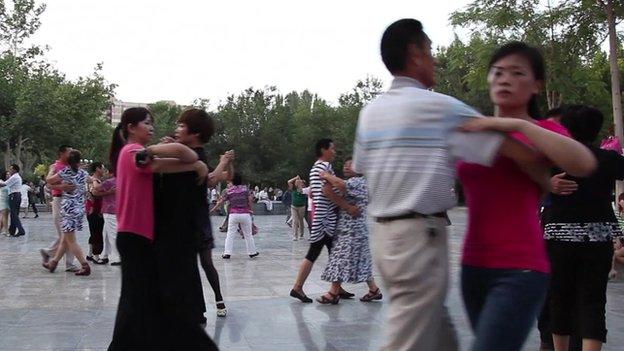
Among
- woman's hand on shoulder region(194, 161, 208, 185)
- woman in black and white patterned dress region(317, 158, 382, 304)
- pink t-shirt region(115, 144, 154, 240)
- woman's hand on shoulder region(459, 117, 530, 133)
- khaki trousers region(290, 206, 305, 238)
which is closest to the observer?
woman's hand on shoulder region(459, 117, 530, 133)

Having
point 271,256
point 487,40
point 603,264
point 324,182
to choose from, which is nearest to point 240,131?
point 487,40

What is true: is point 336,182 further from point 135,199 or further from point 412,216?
point 412,216

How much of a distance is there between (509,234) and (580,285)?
2.31 meters

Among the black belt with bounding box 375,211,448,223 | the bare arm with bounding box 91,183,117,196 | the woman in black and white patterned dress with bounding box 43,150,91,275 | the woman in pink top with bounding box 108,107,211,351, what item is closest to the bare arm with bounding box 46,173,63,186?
the woman in black and white patterned dress with bounding box 43,150,91,275

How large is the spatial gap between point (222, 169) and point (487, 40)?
1505 cm

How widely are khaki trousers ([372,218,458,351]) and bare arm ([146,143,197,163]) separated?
2162 mm

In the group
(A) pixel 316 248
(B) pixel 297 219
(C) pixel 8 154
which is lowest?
(B) pixel 297 219

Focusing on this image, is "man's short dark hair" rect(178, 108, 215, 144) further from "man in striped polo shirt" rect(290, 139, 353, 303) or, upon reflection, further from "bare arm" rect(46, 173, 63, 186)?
"bare arm" rect(46, 173, 63, 186)

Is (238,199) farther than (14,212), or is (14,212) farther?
(14,212)

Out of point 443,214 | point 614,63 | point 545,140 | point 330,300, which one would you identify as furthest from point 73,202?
point 614,63

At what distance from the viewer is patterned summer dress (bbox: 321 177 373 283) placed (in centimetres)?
820

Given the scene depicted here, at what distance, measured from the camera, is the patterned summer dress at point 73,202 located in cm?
1077

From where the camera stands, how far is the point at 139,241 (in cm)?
451

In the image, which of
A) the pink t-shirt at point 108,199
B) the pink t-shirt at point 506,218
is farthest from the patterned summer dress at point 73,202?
the pink t-shirt at point 506,218
